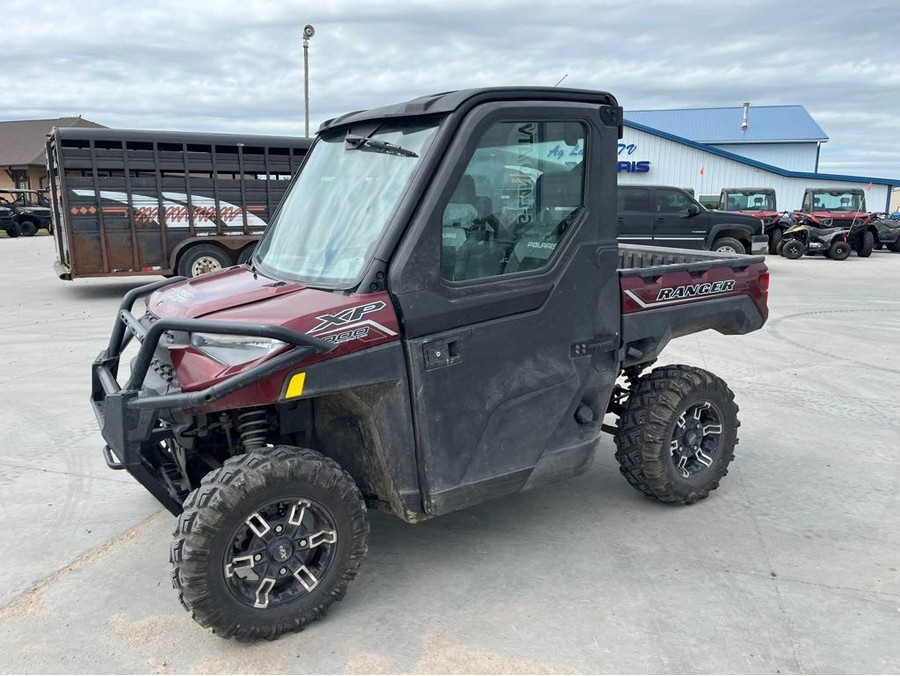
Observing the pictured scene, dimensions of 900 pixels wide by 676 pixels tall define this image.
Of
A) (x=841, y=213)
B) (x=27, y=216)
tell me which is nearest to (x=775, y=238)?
(x=841, y=213)

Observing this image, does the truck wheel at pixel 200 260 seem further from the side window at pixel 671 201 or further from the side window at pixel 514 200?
the side window at pixel 514 200

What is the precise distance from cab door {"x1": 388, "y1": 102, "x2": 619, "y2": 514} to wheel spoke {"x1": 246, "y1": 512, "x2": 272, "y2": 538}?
72 cm

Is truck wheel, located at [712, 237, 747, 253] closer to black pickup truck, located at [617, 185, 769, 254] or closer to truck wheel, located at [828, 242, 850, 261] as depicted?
black pickup truck, located at [617, 185, 769, 254]

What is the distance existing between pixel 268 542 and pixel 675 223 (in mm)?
15112

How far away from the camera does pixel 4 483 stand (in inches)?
184

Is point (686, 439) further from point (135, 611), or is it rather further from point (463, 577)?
point (135, 611)

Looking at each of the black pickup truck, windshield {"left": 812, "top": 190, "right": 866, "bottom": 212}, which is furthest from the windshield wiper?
windshield {"left": 812, "top": 190, "right": 866, "bottom": 212}

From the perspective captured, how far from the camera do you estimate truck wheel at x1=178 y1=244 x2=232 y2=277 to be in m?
12.5

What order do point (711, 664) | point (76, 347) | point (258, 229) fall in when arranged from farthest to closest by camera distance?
point (258, 229)
point (76, 347)
point (711, 664)

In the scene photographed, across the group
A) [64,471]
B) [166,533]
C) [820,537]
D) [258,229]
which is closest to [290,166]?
[258,229]

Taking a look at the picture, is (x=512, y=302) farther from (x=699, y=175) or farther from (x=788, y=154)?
(x=788, y=154)

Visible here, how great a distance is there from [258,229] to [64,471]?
8727 millimetres

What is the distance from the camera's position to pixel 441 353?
125 inches

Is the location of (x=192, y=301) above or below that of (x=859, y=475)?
above
